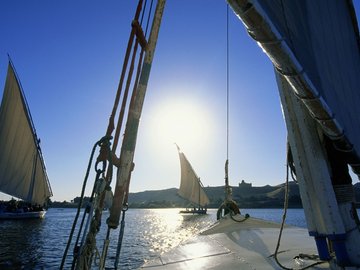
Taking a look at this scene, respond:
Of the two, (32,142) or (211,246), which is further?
(32,142)

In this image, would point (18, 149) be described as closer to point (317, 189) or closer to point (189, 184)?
point (189, 184)

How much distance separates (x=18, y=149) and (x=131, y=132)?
2181 inches

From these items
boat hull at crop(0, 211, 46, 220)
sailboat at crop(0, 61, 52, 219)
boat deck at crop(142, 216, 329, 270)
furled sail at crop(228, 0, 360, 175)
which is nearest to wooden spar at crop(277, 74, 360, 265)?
furled sail at crop(228, 0, 360, 175)

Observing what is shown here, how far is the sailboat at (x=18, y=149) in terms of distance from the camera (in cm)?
4794

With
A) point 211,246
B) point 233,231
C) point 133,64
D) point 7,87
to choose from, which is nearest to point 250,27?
point 133,64

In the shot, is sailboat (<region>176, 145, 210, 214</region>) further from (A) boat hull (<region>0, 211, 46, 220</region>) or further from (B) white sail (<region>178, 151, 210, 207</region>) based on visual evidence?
(A) boat hull (<region>0, 211, 46, 220</region>)

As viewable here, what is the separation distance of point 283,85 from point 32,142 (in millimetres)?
60365

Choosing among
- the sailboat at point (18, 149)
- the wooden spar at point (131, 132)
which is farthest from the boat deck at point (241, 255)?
the sailboat at point (18, 149)

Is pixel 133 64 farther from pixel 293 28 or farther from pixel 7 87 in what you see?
pixel 7 87

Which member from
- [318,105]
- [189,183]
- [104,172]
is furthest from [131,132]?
[189,183]

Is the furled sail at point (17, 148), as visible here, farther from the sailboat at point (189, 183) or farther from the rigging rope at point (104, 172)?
the rigging rope at point (104, 172)

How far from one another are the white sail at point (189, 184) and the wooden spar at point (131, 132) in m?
79.1

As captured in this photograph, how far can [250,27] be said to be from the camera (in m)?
2.04

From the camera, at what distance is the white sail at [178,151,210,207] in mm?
84312
